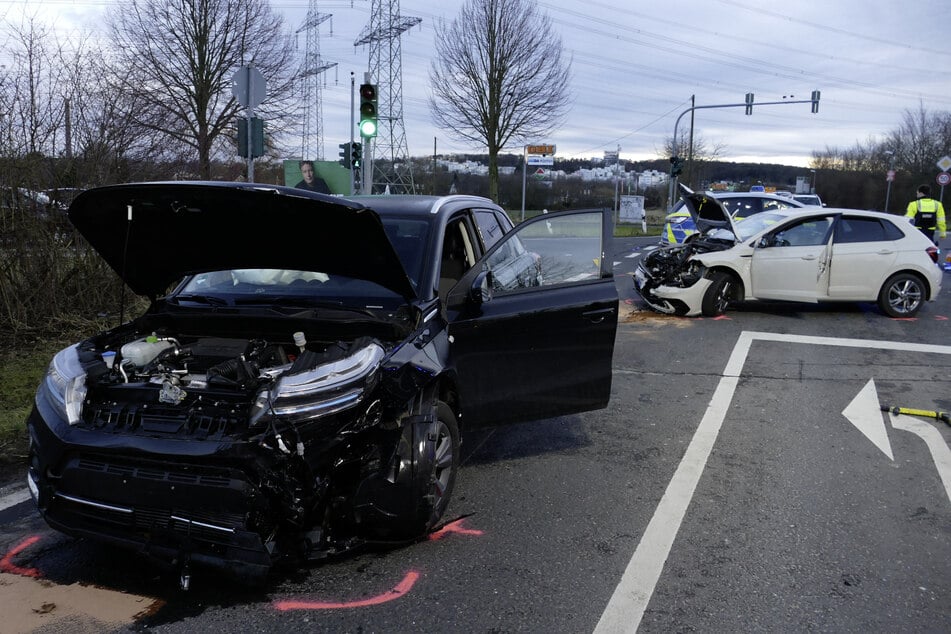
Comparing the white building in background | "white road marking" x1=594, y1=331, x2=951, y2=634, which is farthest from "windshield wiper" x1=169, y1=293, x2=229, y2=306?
the white building in background

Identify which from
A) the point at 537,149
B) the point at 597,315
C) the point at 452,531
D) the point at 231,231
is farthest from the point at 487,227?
the point at 537,149

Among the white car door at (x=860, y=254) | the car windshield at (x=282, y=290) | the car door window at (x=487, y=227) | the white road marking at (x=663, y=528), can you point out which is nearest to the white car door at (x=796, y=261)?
the white car door at (x=860, y=254)

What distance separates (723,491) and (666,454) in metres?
0.68

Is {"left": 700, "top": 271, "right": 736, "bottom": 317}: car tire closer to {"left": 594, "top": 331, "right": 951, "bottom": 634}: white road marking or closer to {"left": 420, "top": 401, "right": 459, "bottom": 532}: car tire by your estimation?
{"left": 594, "top": 331, "right": 951, "bottom": 634}: white road marking

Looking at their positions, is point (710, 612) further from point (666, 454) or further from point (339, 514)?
point (666, 454)

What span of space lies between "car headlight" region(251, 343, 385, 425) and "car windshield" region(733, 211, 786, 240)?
8.57 metres

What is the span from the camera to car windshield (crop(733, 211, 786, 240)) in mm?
10422

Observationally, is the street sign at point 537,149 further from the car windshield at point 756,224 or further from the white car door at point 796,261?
the white car door at point 796,261

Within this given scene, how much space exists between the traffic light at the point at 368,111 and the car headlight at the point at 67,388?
418 inches

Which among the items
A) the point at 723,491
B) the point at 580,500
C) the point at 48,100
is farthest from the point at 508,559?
the point at 48,100

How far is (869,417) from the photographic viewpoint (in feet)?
19.4

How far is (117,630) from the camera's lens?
9.26 feet

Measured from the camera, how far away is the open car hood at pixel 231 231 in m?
3.51

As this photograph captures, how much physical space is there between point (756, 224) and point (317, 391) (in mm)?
9532
